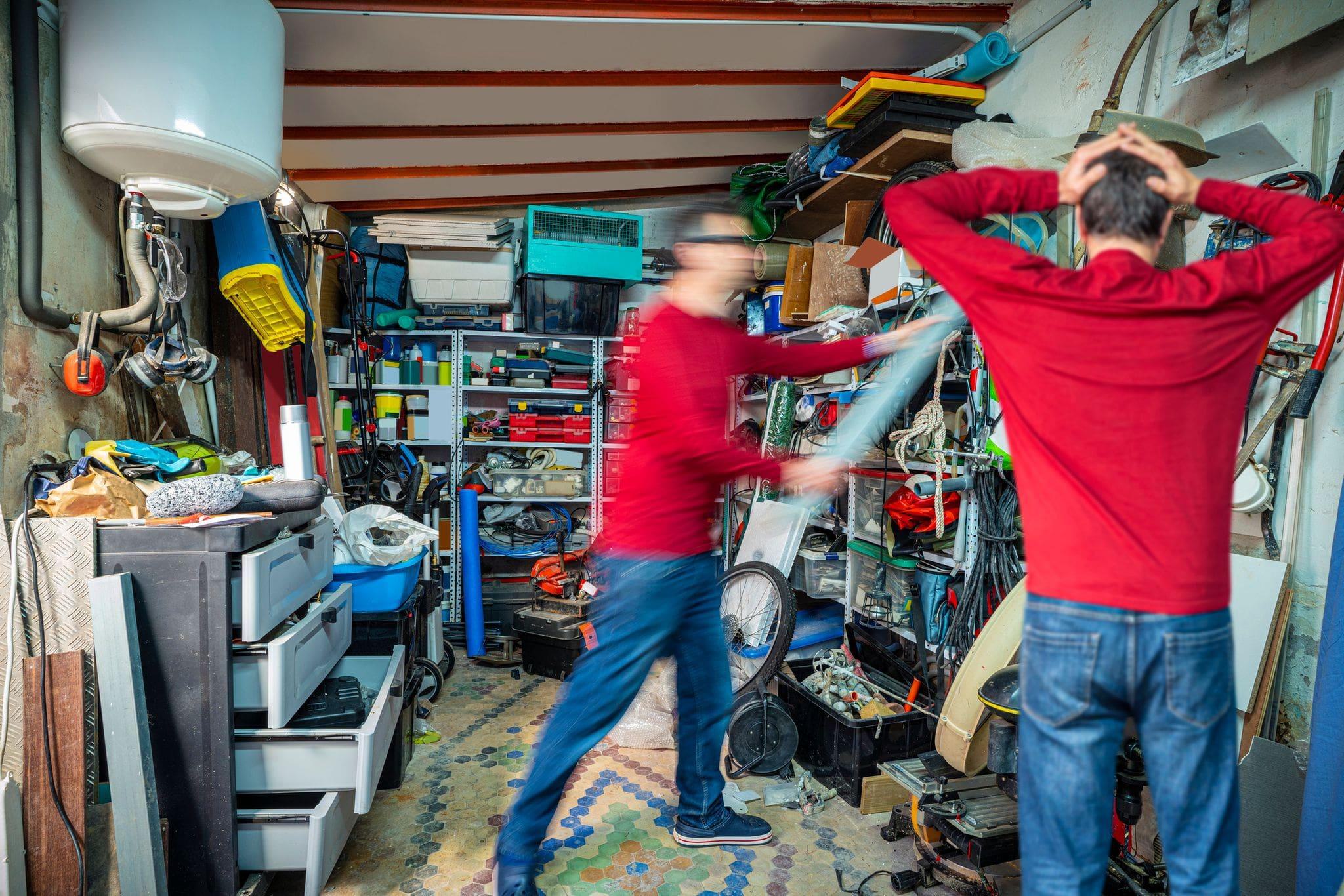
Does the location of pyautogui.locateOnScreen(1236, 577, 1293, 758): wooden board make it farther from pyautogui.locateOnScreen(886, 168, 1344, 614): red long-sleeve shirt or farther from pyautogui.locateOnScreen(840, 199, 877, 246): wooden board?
pyautogui.locateOnScreen(840, 199, 877, 246): wooden board

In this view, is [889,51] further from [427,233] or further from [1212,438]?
[427,233]

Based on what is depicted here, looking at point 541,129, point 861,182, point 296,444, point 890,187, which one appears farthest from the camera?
point 541,129

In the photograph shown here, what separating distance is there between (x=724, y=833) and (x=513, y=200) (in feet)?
12.9

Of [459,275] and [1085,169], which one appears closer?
[1085,169]

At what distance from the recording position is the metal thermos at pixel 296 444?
234 cm

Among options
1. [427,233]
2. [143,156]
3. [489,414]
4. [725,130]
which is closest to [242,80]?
[143,156]

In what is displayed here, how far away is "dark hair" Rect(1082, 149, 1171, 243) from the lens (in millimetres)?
1073

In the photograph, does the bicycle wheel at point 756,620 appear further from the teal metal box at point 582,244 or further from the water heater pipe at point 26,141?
the water heater pipe at point 26,141

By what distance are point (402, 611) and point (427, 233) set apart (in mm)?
2716

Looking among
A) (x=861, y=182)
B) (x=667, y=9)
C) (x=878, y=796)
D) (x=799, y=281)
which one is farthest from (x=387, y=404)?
(x=878, y=796)

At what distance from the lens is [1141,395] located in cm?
102

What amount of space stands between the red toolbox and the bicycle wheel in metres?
1.88

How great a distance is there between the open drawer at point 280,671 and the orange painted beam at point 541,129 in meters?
2.42

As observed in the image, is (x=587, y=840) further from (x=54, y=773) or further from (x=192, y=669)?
(x=54, y=773)
